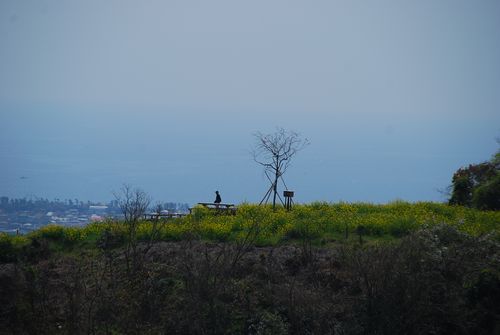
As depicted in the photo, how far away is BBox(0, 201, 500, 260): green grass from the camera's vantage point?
20.3 m

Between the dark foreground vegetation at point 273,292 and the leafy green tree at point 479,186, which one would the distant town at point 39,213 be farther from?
the dark foreground vegetation at point 273,292

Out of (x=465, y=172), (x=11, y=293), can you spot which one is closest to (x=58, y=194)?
(x=465, y=172)

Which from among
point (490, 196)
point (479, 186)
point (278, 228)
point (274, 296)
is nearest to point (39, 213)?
point (278, 228)

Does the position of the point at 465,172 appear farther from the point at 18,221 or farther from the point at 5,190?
the point at 5,190

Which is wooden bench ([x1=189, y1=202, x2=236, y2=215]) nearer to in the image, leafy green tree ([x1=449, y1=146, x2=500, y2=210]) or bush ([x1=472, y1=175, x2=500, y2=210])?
leafy green tree ([x1=449, y1=146, x2=500, y2=210])

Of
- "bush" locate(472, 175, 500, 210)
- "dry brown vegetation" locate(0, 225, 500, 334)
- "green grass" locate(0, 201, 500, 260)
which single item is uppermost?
"bush" locate(472, 175, 500, 210)

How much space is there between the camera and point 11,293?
14180 millimetres

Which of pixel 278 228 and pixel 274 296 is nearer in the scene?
pixel 274 296

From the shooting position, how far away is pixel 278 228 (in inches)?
857

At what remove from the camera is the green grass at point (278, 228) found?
20.3 m

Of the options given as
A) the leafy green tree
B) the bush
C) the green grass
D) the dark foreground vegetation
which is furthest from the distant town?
the dark foreground vegetation

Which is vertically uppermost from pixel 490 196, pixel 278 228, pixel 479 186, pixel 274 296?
pixel 479 186

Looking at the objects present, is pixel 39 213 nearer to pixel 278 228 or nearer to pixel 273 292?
pixel 278 228

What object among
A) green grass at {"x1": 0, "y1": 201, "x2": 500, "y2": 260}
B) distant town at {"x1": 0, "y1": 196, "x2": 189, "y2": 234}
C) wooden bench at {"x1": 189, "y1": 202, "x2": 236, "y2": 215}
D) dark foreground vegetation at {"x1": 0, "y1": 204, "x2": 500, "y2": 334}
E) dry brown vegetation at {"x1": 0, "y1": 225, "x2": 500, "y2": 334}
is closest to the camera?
dry brown vegetation at {"x1": 0, "y1": 225, "x2": 500, "y2": 334}
